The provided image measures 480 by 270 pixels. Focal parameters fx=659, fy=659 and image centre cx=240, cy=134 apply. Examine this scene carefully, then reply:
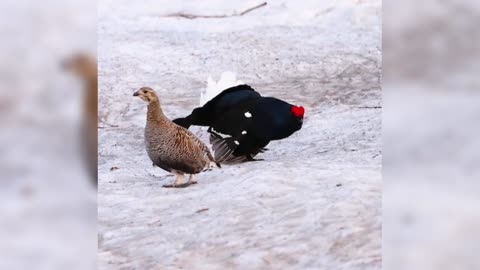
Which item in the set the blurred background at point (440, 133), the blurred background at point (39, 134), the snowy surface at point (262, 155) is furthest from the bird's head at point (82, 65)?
the blurred background at point (440, 133)

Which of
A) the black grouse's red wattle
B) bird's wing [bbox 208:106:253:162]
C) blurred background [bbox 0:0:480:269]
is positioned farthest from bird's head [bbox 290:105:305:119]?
blurred background [bbox 0:0:480:269]

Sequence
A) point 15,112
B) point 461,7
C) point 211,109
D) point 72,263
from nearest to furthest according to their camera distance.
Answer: point 15,112, point 72,263, point 461,7, point 211,109

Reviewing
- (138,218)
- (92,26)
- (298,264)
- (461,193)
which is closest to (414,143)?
(461,193)

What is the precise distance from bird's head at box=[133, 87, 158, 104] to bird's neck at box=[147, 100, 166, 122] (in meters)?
0.01

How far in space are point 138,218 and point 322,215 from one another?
0.64 m

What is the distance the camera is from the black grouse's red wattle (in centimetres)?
237

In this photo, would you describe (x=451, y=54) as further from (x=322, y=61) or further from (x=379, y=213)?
(x=379, y=213)

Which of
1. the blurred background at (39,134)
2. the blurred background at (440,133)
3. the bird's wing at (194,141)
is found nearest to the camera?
the blurred background at (39,134)

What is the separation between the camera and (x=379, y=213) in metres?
2.34

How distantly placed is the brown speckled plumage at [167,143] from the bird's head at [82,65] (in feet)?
1.12

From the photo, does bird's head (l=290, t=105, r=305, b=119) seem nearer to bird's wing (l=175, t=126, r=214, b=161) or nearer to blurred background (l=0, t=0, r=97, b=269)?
bird's wing (l=175, t=126, r=214, b=161)

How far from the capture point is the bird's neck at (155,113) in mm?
2307

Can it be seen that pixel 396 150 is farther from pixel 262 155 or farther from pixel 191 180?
pixel 191 180

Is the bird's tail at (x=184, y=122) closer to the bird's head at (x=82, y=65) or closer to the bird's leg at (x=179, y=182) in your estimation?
the bird's leg at (x=179, y=182)
